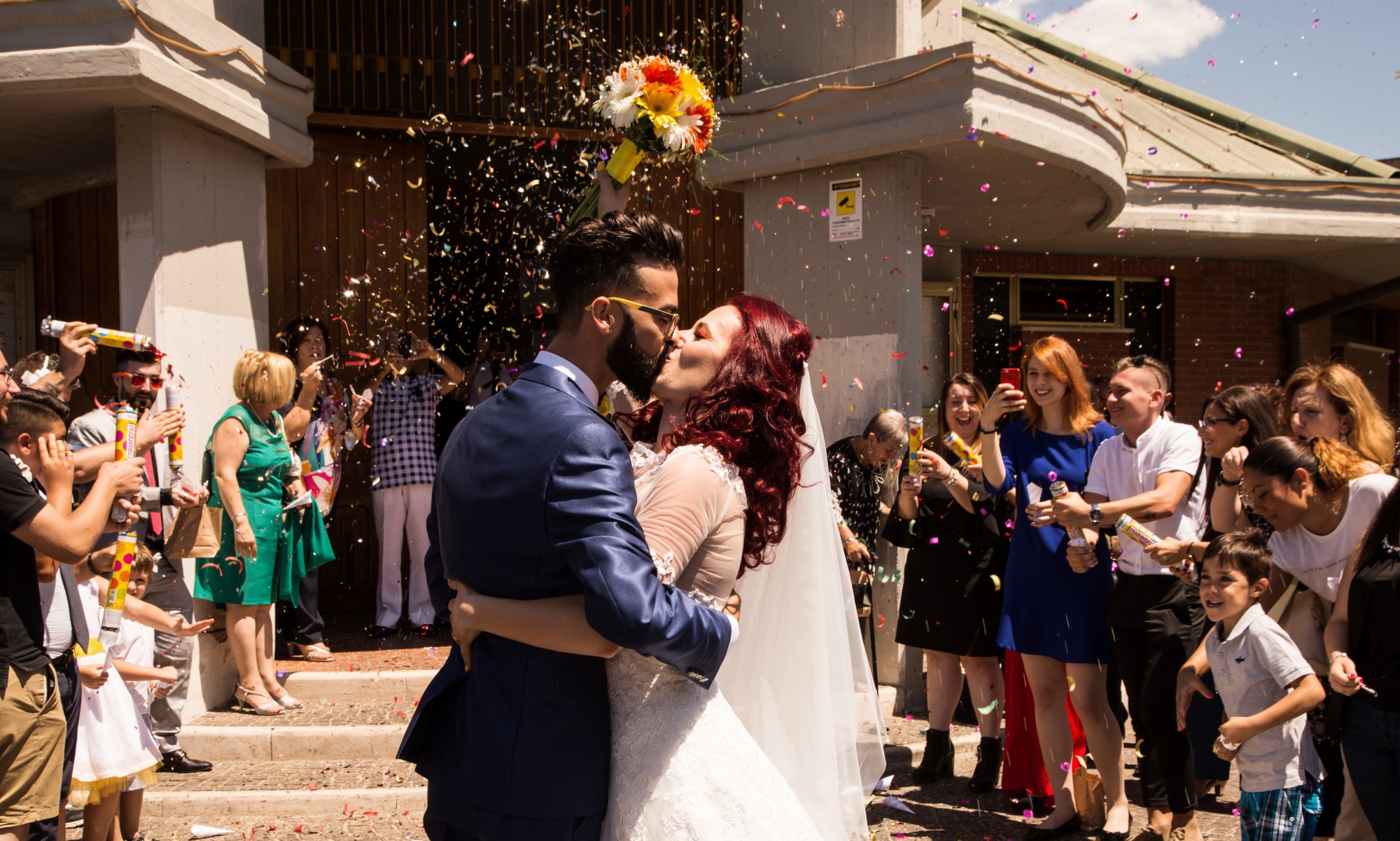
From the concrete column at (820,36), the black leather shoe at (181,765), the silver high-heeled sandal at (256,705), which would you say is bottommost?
the black leather shoe at (181,765)

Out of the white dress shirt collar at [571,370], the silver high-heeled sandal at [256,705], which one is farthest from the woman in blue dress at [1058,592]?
the silver high-heeled sandal at [256,705]

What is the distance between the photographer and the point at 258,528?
18.8ft

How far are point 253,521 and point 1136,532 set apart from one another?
4531mm

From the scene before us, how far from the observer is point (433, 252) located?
8.80 m

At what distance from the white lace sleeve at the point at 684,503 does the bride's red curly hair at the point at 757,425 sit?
2.2 inches

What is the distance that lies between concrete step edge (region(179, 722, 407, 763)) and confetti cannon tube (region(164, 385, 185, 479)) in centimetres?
137

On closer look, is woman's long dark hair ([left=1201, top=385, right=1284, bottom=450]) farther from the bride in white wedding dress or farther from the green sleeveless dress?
the green sleeveless dress

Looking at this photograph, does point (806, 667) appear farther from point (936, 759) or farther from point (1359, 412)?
point (936, 759)

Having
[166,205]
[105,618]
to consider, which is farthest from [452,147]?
[105,618]

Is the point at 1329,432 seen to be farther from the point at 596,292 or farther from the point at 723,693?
the point at 596,292

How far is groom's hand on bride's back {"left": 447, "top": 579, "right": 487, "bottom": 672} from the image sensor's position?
2061 mm

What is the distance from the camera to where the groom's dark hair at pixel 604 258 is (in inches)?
88.1

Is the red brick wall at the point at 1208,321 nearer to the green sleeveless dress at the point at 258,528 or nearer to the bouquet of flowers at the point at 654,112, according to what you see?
the green sleeveless dress at the point at 258,528

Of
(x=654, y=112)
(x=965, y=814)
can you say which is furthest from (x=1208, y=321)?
(x=654, y=112)
